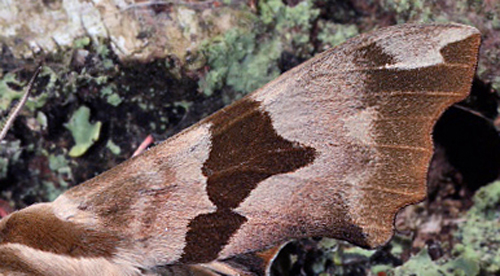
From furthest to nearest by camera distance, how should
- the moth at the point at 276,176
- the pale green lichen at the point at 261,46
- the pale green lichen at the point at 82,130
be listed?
the pale green lichen at the point at 82,130 → the pale green lichen at the point at 261,46 → the moth at the point at 276,176

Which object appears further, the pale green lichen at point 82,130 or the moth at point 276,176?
the pale green lichen at point 82,130

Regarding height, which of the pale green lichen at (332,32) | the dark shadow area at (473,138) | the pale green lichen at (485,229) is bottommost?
the pale green lichen at (485,229)

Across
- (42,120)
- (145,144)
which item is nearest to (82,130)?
(42,120)

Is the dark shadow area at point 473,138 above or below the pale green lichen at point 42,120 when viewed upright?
below

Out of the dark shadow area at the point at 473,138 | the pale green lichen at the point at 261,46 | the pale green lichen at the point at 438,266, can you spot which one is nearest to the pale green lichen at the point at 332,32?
the pale green lichen at the point at 261,46

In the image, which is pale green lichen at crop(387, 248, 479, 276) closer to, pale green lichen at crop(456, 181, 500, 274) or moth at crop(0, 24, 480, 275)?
pale green lichen at crop(456, 181, 500, 274)

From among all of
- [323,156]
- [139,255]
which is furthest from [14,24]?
[323,156]

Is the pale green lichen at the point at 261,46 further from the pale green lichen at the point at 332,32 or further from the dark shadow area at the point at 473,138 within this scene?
→ the dark shadow area at the point at 473,138

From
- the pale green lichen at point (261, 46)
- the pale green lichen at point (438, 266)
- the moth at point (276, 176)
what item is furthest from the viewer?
the pale green lichen at point (261, 46)
